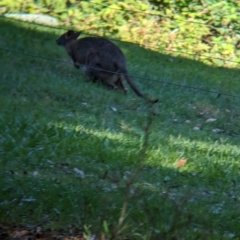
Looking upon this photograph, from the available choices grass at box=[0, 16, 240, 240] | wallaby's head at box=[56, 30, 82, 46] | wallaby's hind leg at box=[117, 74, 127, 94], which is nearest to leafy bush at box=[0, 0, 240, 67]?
grass at box=[0, 16, 240, 240]

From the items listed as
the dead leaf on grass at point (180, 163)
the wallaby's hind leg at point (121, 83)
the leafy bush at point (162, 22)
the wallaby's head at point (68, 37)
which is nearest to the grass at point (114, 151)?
the dead leaf on grass at point (180, 163)

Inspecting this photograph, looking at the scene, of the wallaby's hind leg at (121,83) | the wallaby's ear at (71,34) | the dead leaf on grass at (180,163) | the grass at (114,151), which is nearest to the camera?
the grass at (114,151)

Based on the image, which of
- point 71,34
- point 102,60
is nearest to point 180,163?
point 102,60

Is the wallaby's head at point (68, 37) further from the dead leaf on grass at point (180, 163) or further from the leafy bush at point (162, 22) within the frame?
the dead leaf on grass at point (180, 163)

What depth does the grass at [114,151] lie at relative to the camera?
5996 mm

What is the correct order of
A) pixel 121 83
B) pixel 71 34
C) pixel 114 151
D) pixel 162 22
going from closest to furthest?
pixel 114 151 < pixel 121 83 < pixel 71 34 < pixel 162 22

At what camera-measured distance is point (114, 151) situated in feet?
26.1

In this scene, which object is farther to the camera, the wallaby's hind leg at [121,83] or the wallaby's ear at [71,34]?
the wallaby's ear at [71,34]

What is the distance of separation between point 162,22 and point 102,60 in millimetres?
4033

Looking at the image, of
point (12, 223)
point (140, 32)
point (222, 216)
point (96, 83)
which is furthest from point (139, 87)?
point (12, 223)

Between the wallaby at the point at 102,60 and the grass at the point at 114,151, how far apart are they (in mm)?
174

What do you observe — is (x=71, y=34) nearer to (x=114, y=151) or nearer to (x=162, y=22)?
(x=162, y=22)

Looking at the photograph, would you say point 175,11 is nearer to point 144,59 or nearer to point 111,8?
point 111,8

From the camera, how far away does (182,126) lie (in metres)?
10.1
